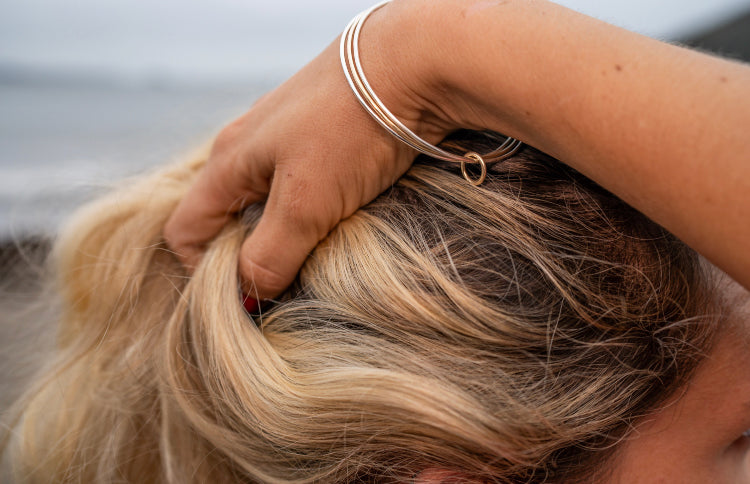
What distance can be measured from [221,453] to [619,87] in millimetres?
979

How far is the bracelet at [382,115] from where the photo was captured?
83cm

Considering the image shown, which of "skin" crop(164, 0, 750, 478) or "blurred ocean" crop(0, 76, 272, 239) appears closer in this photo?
"skin" crop(164, 0, 750, 478)

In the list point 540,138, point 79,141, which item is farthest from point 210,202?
point 79,141

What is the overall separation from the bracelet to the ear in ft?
1.62

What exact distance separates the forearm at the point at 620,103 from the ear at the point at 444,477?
512 mm

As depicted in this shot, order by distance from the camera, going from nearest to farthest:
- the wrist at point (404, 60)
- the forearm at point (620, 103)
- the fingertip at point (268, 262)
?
the forearm at point (620, 103)
the wrist at point (404, 60)
the fingertip at point (268, 262)

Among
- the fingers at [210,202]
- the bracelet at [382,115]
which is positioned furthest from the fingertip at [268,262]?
the bracelet at [382,115]

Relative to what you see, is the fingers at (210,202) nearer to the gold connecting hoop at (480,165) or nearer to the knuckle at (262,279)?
the knuckle at (262,279)

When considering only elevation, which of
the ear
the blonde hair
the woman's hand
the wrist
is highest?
the wrist

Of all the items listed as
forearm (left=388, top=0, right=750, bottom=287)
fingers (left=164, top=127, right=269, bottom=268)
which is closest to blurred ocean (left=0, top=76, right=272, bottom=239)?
fingers (left=164, top=127, right=269, bottom=268)

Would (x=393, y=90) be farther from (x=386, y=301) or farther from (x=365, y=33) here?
(x=386, y=301)

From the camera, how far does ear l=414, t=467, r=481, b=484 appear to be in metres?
0.85

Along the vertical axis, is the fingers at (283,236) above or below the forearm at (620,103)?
below

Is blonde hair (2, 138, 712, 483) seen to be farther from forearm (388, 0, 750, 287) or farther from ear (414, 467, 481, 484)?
forearm (388, 0, 750, 287)
